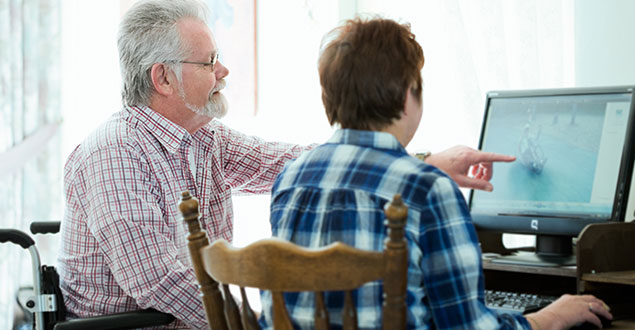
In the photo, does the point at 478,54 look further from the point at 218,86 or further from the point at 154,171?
the point at 154,171

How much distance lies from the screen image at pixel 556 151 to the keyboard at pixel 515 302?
0.25 metres

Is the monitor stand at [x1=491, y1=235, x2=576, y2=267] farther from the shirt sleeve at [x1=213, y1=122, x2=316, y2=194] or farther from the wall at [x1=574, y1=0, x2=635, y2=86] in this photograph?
the shirt sleeve at [x1=213, y1=122, x2=316, y2=194]

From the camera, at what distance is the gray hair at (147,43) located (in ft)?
6.36

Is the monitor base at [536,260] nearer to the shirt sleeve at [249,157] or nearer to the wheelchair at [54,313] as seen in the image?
the shirt sleeve at [249,157]

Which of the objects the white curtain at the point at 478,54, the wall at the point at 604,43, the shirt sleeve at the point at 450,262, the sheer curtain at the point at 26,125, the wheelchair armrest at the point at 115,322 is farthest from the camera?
the sheer curtain at the point at 26,125

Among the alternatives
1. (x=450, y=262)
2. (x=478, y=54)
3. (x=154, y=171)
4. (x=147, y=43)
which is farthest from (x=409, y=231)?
(x=478, y=54)

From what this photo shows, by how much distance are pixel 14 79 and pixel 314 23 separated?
143 centimetres

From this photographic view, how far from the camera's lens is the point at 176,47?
1.95 m

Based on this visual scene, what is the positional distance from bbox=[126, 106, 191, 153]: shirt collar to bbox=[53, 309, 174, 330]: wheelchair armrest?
0.47 m

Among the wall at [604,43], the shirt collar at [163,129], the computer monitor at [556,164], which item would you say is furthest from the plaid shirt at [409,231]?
the wall at [604,43]

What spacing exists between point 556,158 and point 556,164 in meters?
0.02

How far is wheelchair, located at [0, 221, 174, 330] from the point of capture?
157cm

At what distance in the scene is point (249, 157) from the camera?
7.14 feet

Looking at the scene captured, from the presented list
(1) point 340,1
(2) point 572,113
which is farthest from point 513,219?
(1) point 340,1
